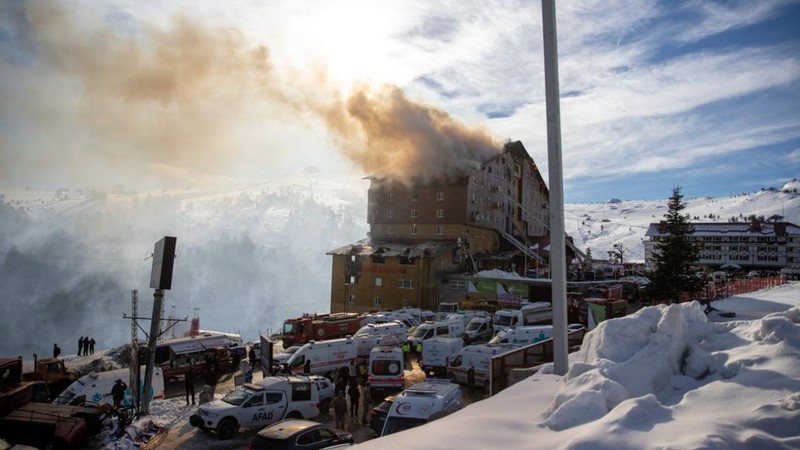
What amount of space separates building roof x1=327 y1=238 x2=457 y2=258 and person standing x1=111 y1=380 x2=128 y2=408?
2993 cm

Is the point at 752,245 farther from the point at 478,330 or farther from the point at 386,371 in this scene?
the point at 386,371

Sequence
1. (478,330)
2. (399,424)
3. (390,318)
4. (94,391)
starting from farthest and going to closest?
(390,318)
(478,330)
(94,391)
(399,424)

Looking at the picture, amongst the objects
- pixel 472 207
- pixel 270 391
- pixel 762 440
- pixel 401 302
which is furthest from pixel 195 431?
pixel 472 207

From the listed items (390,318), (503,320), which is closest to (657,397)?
(503,320)

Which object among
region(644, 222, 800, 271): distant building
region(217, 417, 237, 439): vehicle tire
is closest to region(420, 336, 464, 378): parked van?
region(217, 417, 237, 439): vehicle tire

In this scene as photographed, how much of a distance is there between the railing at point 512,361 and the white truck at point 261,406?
6.92 metres

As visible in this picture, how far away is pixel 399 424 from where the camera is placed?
40.5ft

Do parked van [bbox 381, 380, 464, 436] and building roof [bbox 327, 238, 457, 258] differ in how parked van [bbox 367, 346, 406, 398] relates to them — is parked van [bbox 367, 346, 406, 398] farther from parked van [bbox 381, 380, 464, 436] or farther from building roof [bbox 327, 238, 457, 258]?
building roof [bbox 327, 238, 457, 258]

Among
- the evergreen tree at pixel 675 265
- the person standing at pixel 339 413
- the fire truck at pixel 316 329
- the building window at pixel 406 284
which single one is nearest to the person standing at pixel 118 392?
the person standing at pixel 339 413

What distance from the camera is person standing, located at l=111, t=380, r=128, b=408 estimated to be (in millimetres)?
17045

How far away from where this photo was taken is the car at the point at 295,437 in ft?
35.8

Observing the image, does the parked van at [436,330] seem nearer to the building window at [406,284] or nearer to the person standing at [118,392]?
the person standing at [118,392]

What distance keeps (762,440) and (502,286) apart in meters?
38.3

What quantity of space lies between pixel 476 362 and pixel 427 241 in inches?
1215
